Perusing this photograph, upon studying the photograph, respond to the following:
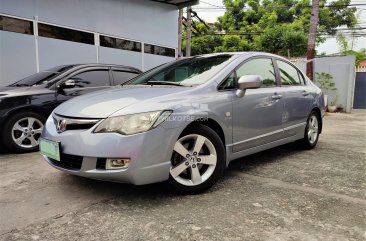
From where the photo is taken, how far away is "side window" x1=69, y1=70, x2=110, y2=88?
5469 millimetres

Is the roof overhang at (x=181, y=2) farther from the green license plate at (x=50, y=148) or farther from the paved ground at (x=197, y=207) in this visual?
the green license plate at (x=50, y=148)

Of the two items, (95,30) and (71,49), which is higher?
(95,30)

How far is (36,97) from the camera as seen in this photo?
16.3 feet

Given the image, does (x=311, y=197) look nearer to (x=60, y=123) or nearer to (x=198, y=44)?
(x=60, y=123)

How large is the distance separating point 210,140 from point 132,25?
8.23 meters

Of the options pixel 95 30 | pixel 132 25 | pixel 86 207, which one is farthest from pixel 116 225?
pixel 132 25

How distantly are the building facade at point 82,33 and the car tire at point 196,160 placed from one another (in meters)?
6.27

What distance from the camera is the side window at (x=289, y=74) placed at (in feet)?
14.8

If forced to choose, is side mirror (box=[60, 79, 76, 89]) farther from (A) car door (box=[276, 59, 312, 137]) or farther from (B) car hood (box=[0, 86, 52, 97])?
(A) car door (box=[276, 59, 312, 137])

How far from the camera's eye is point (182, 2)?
450 inches

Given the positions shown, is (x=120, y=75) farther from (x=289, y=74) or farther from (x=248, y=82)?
(x=248, y=82)

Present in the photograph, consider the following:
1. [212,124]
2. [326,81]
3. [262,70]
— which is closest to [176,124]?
[212,124]

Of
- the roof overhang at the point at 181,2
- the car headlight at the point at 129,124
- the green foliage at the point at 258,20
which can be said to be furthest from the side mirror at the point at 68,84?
the green foliage at the point at 258,20

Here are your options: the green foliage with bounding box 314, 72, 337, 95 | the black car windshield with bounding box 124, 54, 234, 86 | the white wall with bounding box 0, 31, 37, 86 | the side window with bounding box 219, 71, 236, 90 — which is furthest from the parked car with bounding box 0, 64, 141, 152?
the green foliage with bounding box 314, 72, 337, 95
